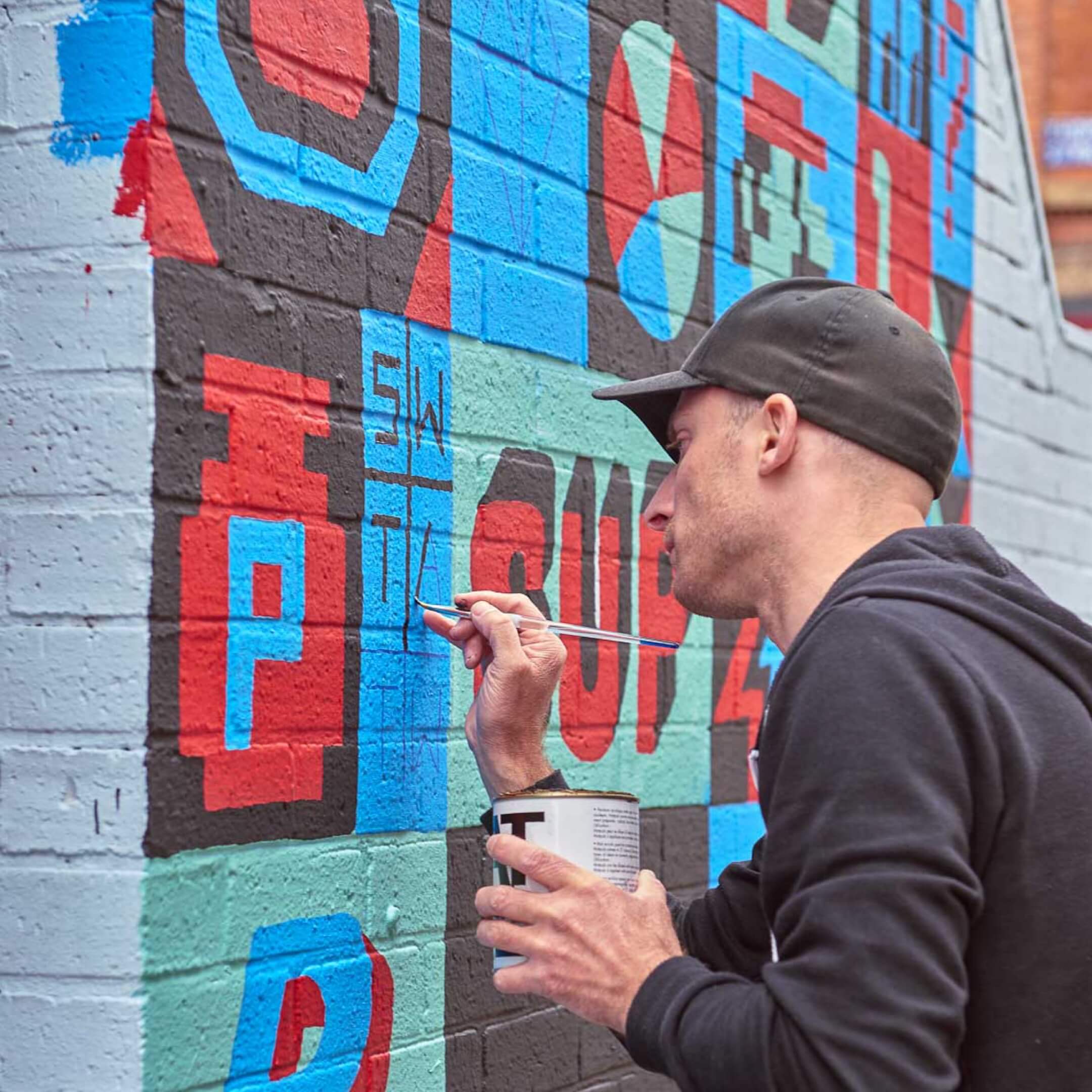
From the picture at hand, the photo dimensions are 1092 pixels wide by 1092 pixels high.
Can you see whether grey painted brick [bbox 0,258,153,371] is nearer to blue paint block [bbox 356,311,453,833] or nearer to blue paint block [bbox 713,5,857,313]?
blue paint block [bbox 356,311,453,833]

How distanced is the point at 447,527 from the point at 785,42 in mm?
1744

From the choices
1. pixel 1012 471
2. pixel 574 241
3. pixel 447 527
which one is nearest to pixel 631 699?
pixel 447 527

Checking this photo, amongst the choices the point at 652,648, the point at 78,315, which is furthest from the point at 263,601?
the point at 652,648

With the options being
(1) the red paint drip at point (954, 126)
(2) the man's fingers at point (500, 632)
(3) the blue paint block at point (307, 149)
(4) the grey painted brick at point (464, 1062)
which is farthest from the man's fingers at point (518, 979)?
(1) the red paint drip at point (954, 126)

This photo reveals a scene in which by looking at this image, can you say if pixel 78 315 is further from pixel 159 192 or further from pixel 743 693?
pixel 743 693

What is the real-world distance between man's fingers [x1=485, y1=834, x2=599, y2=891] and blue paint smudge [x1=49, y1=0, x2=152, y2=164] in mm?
1021

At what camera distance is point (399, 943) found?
100 inches

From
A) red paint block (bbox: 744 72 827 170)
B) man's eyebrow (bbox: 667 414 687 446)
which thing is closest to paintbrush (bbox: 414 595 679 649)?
man's eyebrow (bbox: 667 414 687 446)

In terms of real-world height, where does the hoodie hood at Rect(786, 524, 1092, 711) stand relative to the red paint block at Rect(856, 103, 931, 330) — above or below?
below

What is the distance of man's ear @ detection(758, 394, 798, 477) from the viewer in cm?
198

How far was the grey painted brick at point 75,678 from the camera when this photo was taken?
81.7 inches

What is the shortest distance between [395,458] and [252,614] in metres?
0.42

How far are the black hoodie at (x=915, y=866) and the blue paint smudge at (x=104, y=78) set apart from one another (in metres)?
1.12

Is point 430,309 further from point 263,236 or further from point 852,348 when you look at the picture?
point 852,348
